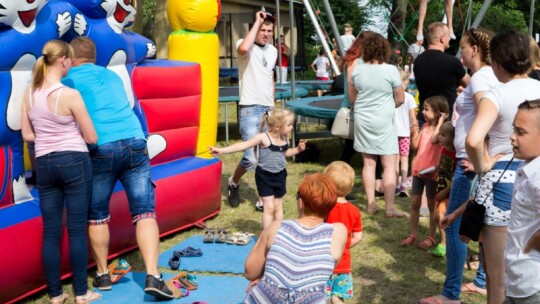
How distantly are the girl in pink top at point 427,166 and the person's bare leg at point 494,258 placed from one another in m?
1.61

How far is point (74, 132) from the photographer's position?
3959 mm

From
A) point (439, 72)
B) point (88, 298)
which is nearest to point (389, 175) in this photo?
point (439, 72)

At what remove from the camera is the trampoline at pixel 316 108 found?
8.38 meters

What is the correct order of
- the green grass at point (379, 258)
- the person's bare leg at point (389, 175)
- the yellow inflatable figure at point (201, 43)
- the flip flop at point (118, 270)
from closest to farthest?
the green grass at point (379, 258) → the flip flop at point (118, 270) → the person's bare leg at point (389, 175) → the yellow inflatable figure at point (201, 43)

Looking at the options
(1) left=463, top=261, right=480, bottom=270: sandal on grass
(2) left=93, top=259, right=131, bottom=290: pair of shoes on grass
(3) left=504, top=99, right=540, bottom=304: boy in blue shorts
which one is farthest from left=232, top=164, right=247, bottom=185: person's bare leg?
(3) left=504, top=99, right=540, bottom=304: boy in blue shorts

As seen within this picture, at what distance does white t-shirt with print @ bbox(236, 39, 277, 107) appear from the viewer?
6.33 metres

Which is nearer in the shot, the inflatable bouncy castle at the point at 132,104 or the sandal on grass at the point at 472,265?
the inflatable bouncy castle at the point at 132,104

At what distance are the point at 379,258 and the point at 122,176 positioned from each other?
6.42ft

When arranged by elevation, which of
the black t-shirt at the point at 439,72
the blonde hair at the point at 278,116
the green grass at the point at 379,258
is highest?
the black t-shirt at the point at 439,72

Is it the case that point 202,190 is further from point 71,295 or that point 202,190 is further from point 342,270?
point 342,270

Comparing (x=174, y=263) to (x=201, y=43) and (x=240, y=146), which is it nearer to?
(x=240, y=146)

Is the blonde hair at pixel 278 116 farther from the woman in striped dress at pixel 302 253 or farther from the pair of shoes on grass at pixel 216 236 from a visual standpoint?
the woman in striped dress at pixel 302 253

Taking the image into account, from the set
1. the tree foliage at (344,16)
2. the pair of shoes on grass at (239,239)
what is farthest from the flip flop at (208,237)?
the tree foliage at (344,16)

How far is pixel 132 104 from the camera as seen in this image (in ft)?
17.1
